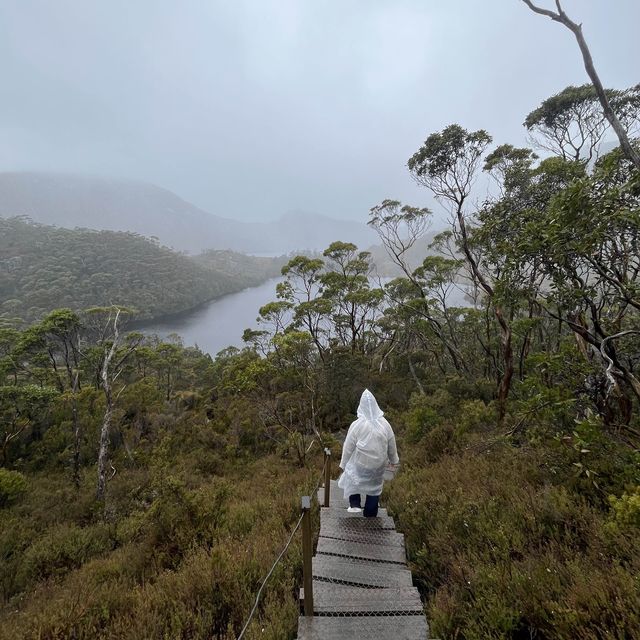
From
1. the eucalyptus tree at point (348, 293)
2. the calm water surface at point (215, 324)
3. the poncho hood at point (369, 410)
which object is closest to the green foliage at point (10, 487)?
the poncho hood at point (369, 410)

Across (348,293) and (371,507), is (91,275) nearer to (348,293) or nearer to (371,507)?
(348,293)

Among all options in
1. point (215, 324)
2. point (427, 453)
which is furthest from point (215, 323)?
point (427, 453)

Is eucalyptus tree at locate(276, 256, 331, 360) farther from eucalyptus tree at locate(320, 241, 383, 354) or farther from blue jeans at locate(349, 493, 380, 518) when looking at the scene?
blue jeans at locate(349, 493, 380, 518)

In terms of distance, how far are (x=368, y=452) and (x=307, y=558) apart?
1.80 m

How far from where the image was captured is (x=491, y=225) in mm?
5879

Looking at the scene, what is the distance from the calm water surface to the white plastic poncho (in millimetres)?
46185

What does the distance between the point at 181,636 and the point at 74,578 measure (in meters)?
4.15

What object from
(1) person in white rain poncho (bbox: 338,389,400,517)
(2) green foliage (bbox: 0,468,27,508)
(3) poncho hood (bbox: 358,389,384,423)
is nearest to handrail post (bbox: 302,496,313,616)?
(1) person in white rain poncho (bbox: 338,389,400,517)

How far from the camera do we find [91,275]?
6512cm

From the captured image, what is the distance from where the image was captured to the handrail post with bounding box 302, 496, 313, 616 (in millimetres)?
2666

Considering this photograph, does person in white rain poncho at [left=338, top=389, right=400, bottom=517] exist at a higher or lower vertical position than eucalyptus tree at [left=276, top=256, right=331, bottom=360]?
lower

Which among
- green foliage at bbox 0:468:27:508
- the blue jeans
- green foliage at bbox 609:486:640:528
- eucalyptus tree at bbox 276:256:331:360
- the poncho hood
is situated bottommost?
green foliage at bbox 0:468:27:508

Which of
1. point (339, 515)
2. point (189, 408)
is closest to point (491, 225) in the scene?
point (339, 515)

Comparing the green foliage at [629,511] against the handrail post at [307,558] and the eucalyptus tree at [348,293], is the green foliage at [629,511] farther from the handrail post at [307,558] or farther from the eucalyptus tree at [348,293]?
the eucalyptus tree at [348,293]
